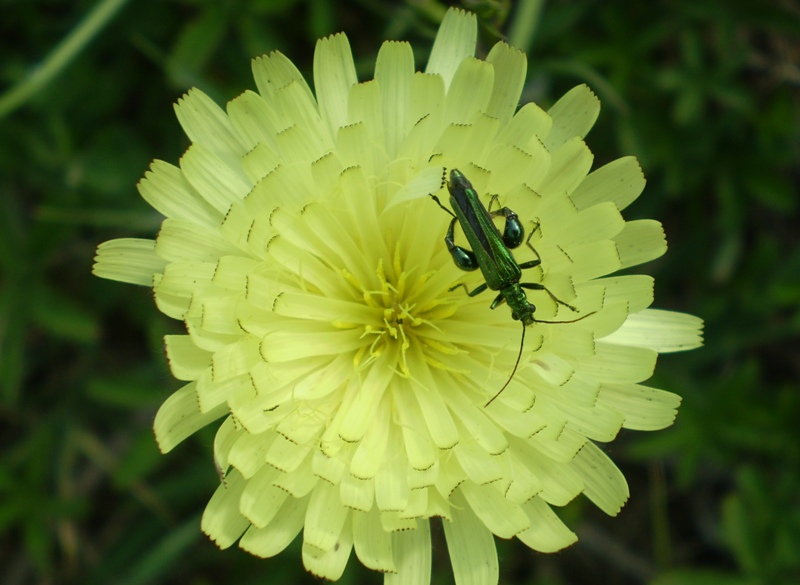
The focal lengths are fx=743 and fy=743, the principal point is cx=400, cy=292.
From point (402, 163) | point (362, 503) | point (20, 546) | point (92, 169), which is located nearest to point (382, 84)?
point (402, 163)

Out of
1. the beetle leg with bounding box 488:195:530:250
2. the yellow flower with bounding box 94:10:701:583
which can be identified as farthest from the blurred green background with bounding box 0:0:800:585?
the beetle leg with bounding box 488:195:530:250

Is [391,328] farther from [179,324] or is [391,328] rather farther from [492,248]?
[179,324]

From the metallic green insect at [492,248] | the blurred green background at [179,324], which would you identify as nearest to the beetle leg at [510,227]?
the metallic green insect at [492,248]

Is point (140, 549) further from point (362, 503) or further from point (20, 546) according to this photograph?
point (362, 503)

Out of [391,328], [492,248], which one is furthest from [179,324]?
[492,248]

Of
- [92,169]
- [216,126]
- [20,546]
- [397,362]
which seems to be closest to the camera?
[216,126]

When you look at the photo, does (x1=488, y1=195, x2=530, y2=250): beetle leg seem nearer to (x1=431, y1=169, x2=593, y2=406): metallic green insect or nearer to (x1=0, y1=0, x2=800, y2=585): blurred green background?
(x1=431, y1=169, x2=593, y2=406): metallic green insect
